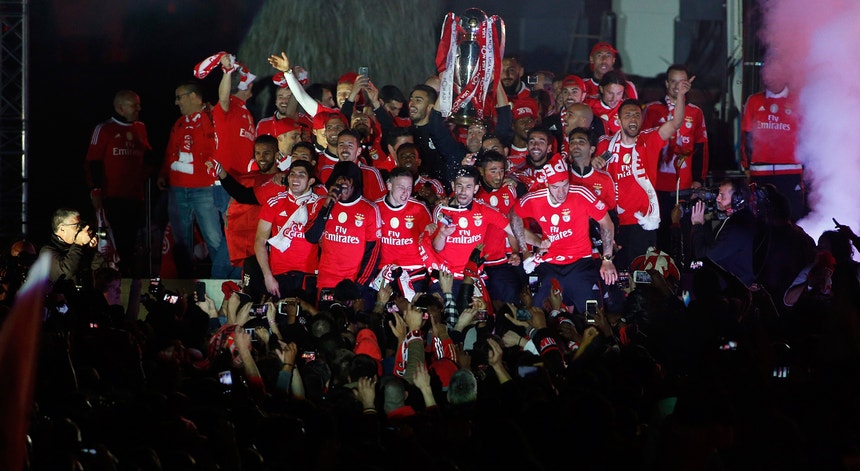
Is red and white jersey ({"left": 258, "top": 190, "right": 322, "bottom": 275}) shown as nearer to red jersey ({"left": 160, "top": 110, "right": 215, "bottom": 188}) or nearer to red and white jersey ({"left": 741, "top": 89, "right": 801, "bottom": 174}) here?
red jersey ({"left": 160, "top": 110, "right": 215, "bottom": 188})

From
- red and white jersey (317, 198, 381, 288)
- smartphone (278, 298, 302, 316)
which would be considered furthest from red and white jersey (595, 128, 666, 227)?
smartphone (278, 298, 302, 316)

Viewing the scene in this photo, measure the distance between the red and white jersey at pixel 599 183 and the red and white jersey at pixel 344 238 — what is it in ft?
5.80

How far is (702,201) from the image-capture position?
9.23 metres

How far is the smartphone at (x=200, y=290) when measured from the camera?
8844 millimetres

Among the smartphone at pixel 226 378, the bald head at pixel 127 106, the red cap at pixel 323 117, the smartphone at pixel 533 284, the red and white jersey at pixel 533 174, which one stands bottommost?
the smartphone at pixel 226 378

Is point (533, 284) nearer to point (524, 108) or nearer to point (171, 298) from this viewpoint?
point (524, 108)

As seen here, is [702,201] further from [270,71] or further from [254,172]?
[270,71]

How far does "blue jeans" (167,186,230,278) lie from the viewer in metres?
10.3

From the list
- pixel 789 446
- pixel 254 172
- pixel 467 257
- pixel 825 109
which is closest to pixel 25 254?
pixel 254 172

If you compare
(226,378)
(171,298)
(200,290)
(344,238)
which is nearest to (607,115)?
(344,238)

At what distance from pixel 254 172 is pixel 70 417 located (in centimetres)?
568

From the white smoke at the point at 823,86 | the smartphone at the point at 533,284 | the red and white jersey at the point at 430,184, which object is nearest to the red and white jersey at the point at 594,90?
the white smoke at the point at 823,86

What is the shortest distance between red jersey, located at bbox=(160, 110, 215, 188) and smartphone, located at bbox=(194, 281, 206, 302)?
1.20 meters

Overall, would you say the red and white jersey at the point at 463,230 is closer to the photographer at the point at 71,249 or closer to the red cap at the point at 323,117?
the red cap at the point at 323,117
